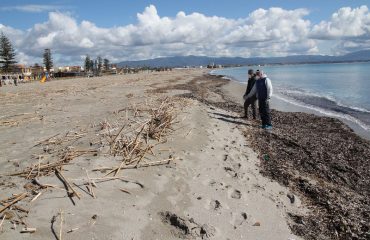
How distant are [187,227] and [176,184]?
144cm

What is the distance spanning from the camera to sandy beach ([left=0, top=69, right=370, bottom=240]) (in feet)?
15.8

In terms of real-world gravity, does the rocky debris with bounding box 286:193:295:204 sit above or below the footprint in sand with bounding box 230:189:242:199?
below

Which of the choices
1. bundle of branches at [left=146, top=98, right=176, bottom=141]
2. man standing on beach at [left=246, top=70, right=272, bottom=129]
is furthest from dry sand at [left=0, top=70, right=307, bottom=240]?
man standing on beach at [left=246, top=70, right=272, bottom=129]

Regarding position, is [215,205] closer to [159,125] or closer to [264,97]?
[159,125]

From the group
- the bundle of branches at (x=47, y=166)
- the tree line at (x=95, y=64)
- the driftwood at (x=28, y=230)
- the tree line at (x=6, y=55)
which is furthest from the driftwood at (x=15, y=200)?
the tree line at (x=95, y=64)

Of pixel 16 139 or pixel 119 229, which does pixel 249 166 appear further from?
pixel 16 139

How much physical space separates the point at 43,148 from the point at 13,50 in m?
86.7

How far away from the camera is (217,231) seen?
4.88 meters

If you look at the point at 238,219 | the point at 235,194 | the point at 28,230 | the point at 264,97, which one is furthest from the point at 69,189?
the point at 264,97

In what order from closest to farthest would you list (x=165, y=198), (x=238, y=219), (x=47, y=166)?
(x=238, y=219) < (x=165, y=198) < (x=47, y=166)

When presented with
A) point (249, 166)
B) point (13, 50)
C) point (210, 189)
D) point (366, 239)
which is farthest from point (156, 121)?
point (13, 50)

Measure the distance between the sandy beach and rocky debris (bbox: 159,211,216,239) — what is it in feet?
0.05

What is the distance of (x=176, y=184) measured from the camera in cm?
621

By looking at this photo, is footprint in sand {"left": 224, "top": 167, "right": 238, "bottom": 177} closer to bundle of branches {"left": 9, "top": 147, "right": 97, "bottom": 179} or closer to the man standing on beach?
bundle of branches {"left": 9, "top": 147, "right": 97, "bottom": 179}
